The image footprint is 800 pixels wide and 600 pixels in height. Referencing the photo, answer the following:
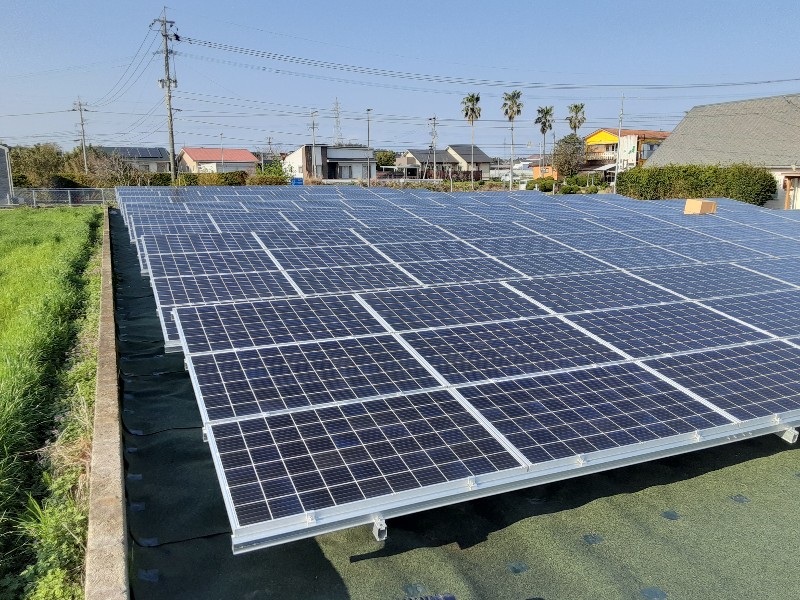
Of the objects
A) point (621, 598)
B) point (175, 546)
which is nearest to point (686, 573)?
point (621, 598)

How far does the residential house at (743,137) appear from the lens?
4847 cm

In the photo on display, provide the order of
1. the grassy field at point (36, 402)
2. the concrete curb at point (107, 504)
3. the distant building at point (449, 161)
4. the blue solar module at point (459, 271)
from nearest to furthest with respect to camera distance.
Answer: the concrete curb at point (107, 504) < the grassy field at point (36, 402) < the blue solar module at point (459, 271) < the distant building at point (449, 161)

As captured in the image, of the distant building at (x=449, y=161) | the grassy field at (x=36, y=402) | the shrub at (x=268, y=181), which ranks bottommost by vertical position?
the grassy field at (x=36, y=402)

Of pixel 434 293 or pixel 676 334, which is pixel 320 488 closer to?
pixel 434 293

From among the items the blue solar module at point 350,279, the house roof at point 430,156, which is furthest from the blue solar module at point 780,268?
the house roof at point 430,156

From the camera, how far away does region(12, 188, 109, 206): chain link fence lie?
161 ft

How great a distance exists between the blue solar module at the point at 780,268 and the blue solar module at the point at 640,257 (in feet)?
4.49

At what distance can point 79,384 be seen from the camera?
941cm

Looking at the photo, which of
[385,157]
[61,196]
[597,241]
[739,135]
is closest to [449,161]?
[385,157]

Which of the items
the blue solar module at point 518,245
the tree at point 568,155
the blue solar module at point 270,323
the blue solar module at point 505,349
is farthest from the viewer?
the tree at point 568,155

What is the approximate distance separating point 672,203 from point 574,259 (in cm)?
1409

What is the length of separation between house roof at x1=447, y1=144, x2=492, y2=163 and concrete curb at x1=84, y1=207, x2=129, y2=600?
4578 inches

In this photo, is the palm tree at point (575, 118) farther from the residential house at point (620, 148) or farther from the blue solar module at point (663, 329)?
the blue solar module at point (663, 329)

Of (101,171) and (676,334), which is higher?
(101,171)
